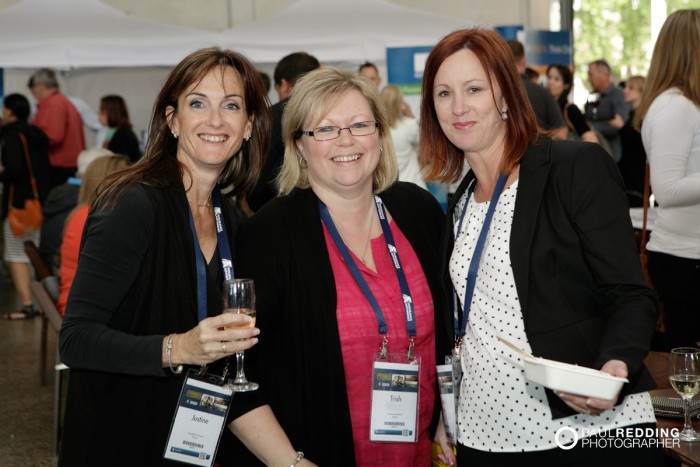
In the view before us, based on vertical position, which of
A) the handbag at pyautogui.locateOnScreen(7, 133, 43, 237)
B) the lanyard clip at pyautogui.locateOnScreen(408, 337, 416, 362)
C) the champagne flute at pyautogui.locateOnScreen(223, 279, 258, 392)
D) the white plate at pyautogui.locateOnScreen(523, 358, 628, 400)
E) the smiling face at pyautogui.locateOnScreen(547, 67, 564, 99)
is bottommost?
the handbag at pyautogui.locateOnScreen(7, 133, 43, 237)

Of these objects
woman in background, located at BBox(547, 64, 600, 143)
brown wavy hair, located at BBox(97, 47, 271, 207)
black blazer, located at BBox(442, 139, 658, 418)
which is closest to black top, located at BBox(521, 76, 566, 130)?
woman in background, located at BBox(547, 64, 600, 143)

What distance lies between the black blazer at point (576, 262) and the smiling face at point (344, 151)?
2.00 feet

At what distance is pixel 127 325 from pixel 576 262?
112 cm

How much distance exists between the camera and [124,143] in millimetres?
9430

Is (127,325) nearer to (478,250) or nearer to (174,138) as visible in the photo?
(174,138)

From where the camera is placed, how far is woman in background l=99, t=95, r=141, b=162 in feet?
30.9

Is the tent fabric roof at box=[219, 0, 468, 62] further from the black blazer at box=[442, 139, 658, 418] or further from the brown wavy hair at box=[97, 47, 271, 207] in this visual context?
the black blazer at box=[442, 139, 658, 418]

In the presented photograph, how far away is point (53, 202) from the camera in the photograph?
22.6 ft

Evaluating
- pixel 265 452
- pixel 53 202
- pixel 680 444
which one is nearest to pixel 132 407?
pixel 265 452

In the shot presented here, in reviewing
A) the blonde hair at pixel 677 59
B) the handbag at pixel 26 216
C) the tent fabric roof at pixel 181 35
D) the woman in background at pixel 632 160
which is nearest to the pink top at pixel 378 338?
the blonde hair at pixel 677 59

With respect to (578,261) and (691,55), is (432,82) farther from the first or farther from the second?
(691,55)

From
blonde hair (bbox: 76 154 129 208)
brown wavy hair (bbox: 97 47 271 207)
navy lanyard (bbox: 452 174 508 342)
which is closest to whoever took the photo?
navy lanyard (bbox: 452 174 508 342)

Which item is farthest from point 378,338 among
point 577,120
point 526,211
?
point 577,120

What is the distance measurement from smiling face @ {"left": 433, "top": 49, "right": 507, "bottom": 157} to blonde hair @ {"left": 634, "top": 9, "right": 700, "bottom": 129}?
4.62 ft
